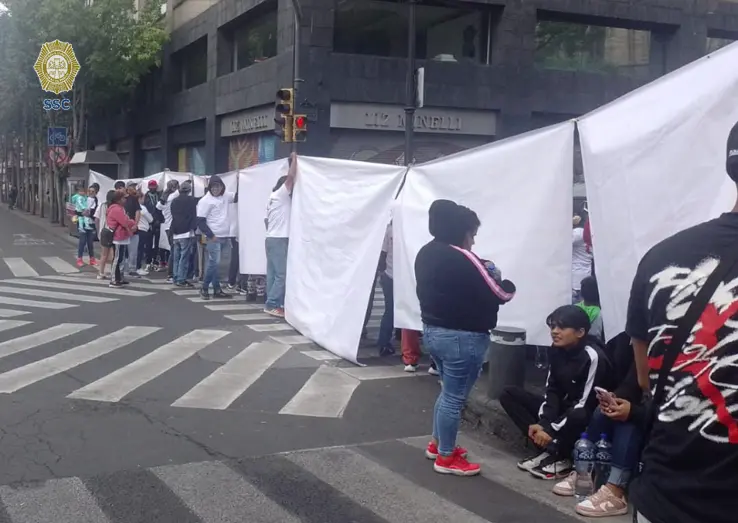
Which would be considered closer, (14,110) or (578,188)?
(578,188)

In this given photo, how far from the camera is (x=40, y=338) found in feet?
34.4

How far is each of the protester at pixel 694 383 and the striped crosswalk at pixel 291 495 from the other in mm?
2830

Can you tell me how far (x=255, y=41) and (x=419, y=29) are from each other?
5.33 m

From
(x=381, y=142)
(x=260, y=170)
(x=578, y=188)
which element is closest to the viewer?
(x=578, y=188)

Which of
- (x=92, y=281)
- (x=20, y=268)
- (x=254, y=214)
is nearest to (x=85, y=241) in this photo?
(x=20, y=268)

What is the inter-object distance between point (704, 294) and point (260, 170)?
1175cm

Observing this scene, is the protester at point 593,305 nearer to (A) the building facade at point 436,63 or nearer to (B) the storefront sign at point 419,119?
(A) the building facade at point 436,63

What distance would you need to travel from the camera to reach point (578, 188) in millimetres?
8289

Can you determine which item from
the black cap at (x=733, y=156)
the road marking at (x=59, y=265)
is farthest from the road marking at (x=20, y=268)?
the black cap at (x=733, y=156)

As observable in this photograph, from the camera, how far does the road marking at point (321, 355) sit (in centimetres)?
978

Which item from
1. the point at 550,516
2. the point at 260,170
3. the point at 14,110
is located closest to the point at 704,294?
the point at 550,516

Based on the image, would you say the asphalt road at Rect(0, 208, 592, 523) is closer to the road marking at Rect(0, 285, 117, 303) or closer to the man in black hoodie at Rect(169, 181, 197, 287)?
the road marking at Rect(0, 285, 117, 303)

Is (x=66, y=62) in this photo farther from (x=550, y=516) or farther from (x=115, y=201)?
(x=550, y=516)

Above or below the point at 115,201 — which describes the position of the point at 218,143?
above
